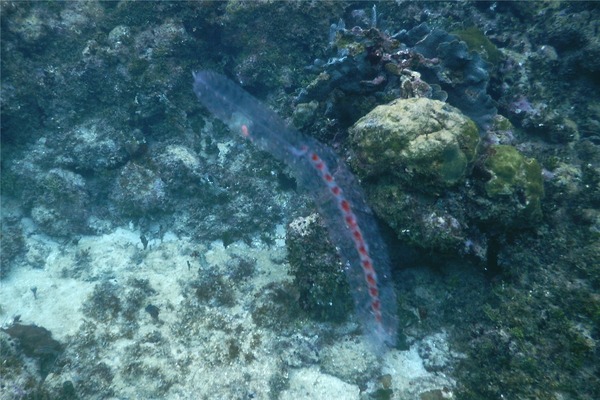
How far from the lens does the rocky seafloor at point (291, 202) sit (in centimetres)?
455

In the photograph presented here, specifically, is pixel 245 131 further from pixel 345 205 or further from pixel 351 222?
pixel 351 222

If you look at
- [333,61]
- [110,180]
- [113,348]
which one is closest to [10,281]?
[110,180]

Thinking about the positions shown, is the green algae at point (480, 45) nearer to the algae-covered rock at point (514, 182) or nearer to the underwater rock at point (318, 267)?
the algae-covered rock at point (514, 182)

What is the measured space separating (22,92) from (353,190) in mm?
8883

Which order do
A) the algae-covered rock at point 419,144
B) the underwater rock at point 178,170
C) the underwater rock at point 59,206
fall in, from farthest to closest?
the underwater rock at point 59,206, the underwater rock at point 178,170, the algae-covered rock at point 419,144

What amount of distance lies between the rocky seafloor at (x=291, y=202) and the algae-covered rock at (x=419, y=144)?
29 mm

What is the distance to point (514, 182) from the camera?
455 cm

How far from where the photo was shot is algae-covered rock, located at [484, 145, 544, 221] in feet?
14.8

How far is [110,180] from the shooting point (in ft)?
28.0

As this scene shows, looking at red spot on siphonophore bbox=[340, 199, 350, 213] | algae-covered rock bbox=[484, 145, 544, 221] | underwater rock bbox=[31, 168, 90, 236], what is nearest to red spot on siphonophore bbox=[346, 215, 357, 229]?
red spot on siphonophore bbox=[340, 199, 350, 213]

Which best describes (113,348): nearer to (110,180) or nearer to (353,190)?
(110,180)

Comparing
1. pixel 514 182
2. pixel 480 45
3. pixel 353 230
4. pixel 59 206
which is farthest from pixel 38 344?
pixel 480 45

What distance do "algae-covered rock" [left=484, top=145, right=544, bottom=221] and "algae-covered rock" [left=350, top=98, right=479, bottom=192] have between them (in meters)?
0.45

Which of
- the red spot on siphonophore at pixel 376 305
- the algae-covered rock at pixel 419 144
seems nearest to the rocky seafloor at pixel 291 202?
the algae-covered rock at pixel 419 144
